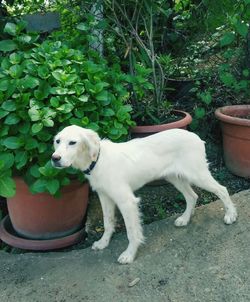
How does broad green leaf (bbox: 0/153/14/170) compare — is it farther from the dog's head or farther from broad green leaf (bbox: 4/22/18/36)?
broad green leaf (bbox: 4/22/18/36)

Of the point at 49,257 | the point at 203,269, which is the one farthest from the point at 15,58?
the point at 203,269

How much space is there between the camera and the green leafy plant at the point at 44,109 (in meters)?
3.09

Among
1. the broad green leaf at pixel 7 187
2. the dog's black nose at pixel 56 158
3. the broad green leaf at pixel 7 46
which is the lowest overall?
the broad green leaf at pixel 7 187

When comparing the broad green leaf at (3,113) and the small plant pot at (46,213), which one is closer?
the broad green leaf at (3,113)

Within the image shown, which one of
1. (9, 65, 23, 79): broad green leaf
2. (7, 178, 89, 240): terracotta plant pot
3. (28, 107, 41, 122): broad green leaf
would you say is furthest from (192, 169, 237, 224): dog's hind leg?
(9, 65, 23, 79): broad green leaf

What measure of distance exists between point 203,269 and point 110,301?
0.68 m

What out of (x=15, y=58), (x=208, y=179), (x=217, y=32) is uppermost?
(x=15, y=58)

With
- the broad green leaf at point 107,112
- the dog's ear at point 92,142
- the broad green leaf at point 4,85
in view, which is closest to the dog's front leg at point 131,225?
the dog's ear at point 92,142

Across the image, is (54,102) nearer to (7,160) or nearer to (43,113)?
(43,113)

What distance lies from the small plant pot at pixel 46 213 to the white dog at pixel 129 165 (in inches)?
13.0

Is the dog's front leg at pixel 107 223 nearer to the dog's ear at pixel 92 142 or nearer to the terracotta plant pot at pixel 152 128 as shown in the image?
the dog's ear at pixel 92 142

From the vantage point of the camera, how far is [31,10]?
4.76 meters

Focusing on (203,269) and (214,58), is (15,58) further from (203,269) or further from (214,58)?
(214,58)

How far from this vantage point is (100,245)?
11.2 ft
